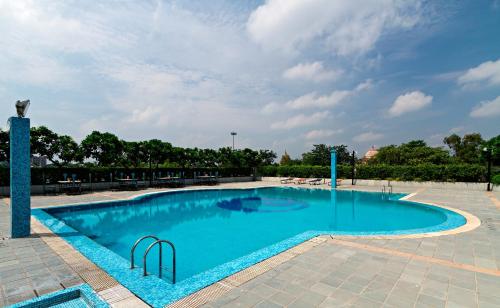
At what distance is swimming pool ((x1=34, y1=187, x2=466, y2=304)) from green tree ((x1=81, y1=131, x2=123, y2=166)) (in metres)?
6.06

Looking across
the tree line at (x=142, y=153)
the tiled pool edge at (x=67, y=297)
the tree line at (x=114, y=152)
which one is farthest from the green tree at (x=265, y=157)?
the tiled pool edge at (x=67, y=297)

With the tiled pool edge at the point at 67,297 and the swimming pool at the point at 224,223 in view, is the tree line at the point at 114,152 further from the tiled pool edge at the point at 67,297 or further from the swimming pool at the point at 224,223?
the tiled pool edge at the point at 67,297

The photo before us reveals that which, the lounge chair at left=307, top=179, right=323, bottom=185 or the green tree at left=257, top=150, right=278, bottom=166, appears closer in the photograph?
the lounge chair at left=307, top=179, right=323, bottom=185

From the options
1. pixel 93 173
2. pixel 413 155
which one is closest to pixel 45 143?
pixel 93 173

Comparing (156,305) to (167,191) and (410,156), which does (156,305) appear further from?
(410,156)

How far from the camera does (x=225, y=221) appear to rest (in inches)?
428

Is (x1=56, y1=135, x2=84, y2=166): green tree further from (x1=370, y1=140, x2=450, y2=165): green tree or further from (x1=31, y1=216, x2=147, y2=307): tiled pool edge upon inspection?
(x1=370, y1=140, x2=450, y2=165): green tree

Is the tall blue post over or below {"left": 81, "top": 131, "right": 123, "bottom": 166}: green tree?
below

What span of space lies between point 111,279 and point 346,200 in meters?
14.2

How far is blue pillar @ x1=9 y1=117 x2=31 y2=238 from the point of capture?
6.21m

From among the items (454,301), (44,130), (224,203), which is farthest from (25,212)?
(44,130)

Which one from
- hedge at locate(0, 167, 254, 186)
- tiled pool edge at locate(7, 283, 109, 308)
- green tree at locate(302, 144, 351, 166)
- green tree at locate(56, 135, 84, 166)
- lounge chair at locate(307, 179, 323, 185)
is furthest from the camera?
green tree at locate(302, 144, 351, 166)

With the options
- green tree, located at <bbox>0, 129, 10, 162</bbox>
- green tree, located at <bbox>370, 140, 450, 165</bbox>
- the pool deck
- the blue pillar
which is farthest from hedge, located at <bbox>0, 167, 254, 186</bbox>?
green tree, located at <bbox>370, 140, 450, 165</bbox>

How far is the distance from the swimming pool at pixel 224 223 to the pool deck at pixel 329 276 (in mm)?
538
